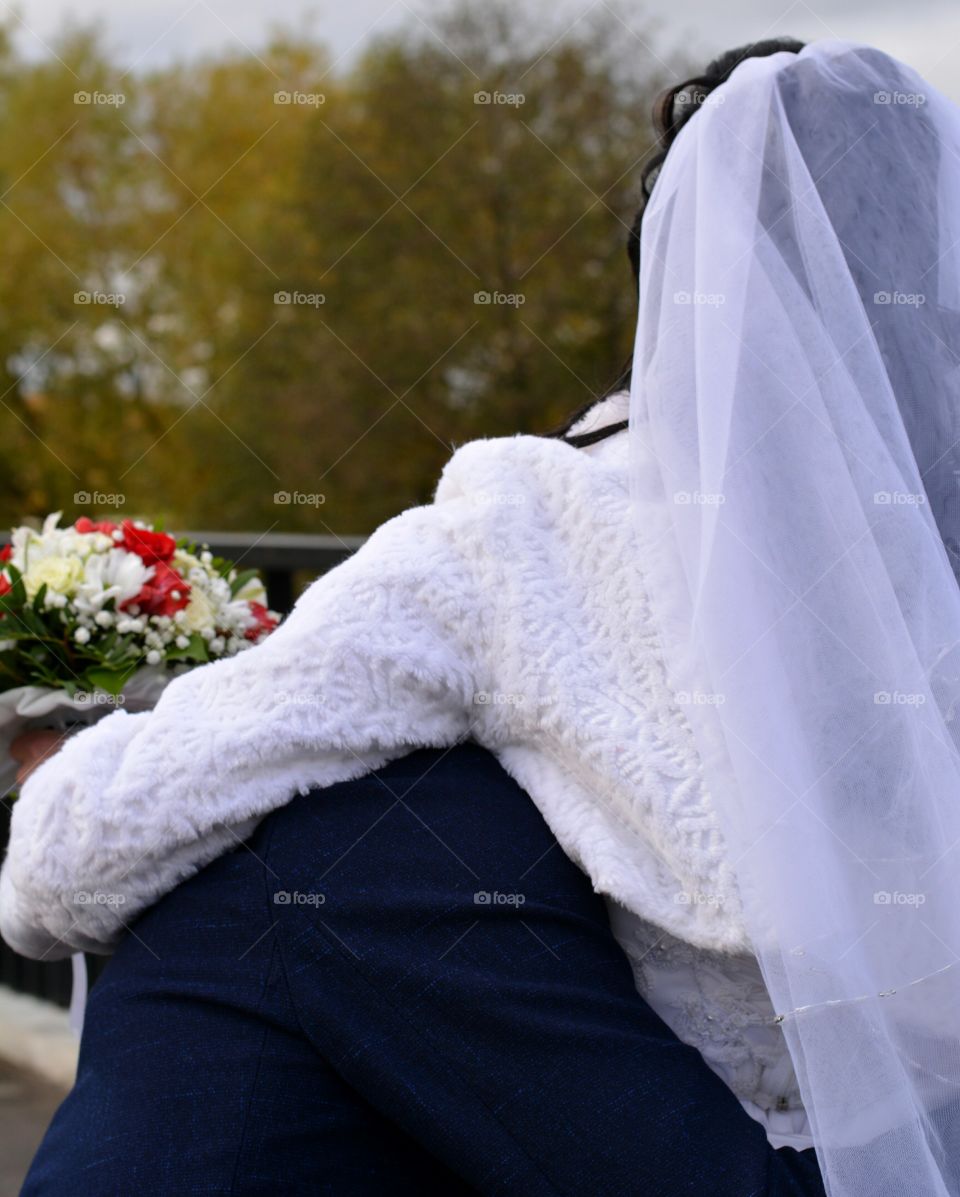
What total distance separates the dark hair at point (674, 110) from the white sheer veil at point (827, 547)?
0.46ft

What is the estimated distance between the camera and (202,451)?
1248 cm

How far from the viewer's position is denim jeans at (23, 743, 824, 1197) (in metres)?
0.96

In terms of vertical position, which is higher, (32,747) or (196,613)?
(196,613)

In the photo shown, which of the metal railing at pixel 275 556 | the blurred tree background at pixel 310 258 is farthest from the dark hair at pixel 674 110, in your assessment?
the blurred tree background at pixel 310 258

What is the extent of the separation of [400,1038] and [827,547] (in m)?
0.52

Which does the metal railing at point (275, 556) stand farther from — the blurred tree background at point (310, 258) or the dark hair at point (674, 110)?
the blurred tree background at point (310, 258)

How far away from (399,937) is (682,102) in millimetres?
954

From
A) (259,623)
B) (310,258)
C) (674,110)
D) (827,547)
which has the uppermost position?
(674,110)

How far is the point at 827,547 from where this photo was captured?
1.07 m

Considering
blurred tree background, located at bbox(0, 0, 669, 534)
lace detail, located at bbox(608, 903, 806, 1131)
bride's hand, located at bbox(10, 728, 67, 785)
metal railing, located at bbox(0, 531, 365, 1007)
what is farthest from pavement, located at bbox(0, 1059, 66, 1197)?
blurred tree background, located at bbox(0, 0, 669, 534)

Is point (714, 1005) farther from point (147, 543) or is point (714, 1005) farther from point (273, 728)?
point (147, 543)

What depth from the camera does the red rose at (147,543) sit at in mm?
1860

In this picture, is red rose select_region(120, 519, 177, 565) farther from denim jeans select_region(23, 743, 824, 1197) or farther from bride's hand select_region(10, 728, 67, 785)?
denim jeans select_region(23, 743, 824, 1197)

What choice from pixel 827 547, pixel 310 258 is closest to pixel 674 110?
pixel 827 547
